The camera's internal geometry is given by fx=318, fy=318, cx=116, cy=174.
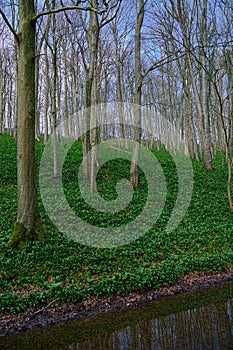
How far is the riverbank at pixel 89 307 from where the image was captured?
5.50 metres

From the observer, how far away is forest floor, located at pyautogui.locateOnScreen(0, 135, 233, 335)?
5977mm

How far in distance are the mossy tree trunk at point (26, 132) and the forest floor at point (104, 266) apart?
0.48 m

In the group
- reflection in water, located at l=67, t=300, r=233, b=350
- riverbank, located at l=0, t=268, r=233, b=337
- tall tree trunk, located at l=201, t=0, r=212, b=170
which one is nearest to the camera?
reflection in water, located at l=67, t=300, r=233, b=350

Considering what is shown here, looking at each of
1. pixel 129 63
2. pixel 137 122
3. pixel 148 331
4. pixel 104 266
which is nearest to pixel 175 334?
pixel 148 331

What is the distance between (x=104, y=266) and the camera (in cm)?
Result: 729

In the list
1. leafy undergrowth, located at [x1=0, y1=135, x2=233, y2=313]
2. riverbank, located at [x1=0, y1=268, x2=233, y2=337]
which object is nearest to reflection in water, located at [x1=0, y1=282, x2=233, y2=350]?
riverbank, located at [x1=0, y1=268, x2=233, y2=337]

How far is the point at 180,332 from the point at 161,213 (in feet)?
20.5

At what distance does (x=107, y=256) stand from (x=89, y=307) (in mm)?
1738

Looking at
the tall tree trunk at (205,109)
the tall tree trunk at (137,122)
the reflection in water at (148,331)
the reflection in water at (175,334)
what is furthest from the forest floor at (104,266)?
the tall tree trunk at (205,109)

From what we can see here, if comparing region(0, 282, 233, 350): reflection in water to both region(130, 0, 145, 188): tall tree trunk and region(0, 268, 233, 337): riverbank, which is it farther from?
region(130, 0, 145, 188): tall tree trunk

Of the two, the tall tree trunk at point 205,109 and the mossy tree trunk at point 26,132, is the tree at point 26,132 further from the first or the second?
the tall tree trunk at point 205,109

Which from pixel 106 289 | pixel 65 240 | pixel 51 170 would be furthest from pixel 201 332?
pixel 51 170

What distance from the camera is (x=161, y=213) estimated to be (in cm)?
1106

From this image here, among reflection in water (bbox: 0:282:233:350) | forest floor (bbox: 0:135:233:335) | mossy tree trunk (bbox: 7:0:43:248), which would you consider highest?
mossy tree trunk (bbox: 7:0:43:248)
